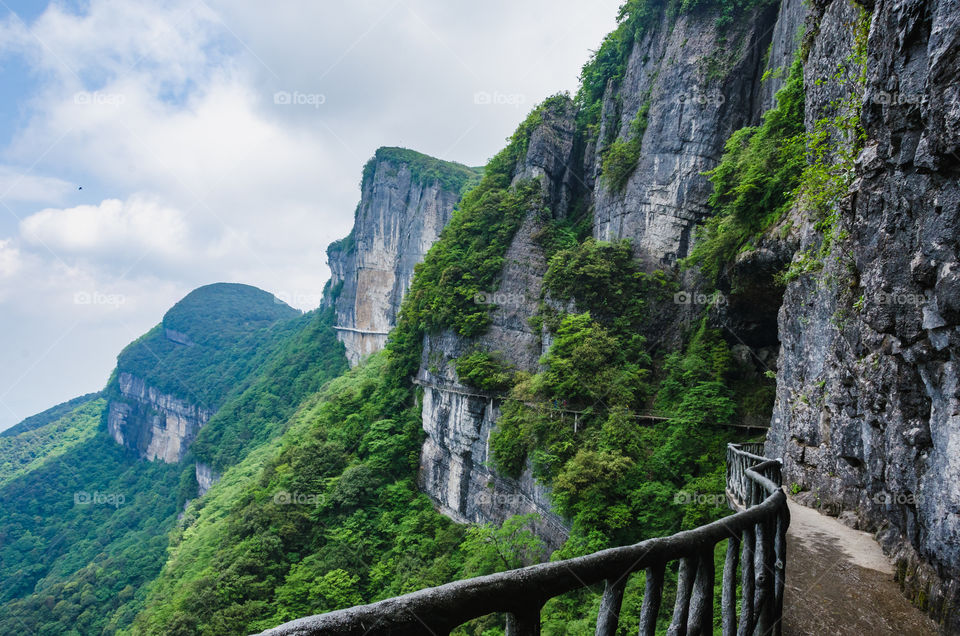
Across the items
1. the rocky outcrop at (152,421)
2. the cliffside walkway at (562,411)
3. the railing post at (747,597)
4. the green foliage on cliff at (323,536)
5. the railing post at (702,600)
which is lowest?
the rocky outcrop at (152,421)

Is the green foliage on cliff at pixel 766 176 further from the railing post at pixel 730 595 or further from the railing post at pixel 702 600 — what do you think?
the railing post at pixel 702 600

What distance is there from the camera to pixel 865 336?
17.5 feet

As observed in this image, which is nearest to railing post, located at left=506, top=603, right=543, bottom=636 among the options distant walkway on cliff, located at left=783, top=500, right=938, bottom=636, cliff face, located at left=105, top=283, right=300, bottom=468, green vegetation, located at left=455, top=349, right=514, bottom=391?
distant walkway on cliff, located at left=783, top=500, right=938, bottom=636

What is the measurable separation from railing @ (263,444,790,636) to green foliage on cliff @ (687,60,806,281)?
11514mm

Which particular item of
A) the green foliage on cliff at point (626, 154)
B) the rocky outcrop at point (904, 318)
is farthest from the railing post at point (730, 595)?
the green foliage on cliff at point (626, 154)

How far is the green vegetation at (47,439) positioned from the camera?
63531 millimetres

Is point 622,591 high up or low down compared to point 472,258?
down

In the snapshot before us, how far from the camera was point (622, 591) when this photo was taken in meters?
1.60

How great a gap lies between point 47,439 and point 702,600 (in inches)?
4017

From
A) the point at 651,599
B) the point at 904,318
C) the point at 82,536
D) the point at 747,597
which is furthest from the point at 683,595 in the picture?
the point at 82,536

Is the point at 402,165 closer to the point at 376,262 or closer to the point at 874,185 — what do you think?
the point at 376,262

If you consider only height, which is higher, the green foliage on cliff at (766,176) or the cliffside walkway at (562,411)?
the green foliage on cliff at (766,176)

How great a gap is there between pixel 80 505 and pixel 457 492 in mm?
58476

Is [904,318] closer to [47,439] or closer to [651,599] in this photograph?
[651,599]
